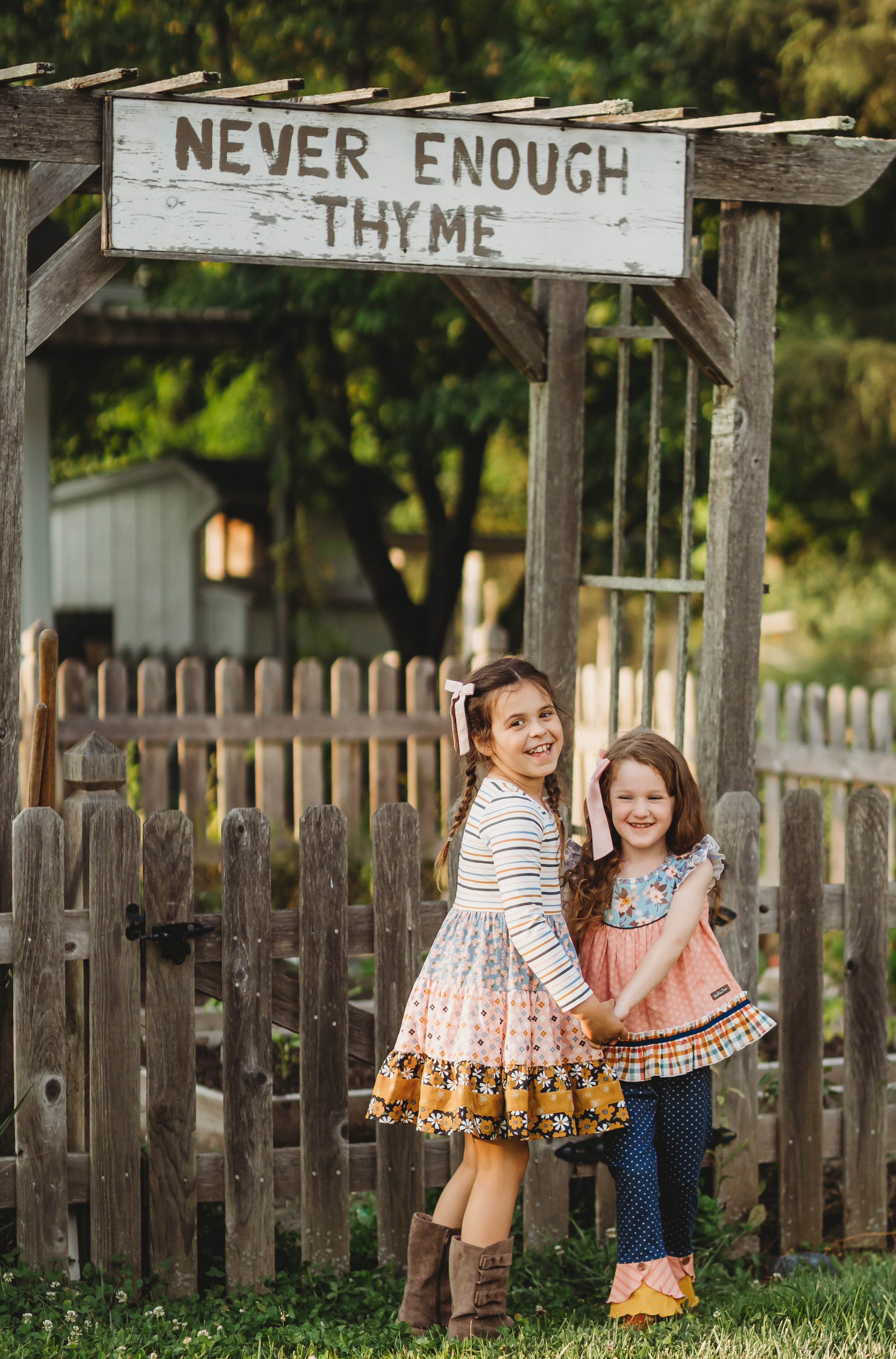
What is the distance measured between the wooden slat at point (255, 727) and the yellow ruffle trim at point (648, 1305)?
A: 5738 millimetres

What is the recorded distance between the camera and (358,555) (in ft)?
42.5

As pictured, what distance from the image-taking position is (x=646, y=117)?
3855 millimetres

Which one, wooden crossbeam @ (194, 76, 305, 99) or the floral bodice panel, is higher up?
wooden crossbeam @ (194, 76, 305, 99)

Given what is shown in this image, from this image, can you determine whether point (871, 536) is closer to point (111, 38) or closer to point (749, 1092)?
point (111, 38)

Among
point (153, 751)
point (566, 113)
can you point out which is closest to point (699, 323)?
point (566, 113)

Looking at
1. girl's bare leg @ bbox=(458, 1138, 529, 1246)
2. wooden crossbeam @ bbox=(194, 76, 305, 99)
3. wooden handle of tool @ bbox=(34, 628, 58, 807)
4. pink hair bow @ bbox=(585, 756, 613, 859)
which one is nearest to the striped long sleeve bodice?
pink hair bow @ bbox=(585, 756, 613, 859)

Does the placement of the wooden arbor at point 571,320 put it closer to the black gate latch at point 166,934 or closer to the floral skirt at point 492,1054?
the black gate latch at point 166,934

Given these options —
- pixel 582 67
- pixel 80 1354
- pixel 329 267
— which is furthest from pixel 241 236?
pixel 582 67

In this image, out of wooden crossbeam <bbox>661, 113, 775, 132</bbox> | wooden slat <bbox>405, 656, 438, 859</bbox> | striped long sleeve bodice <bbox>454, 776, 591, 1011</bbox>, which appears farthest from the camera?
wooden slat <bbox>405, 656, 438, 859</bbox>

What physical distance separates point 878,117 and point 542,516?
5436mm

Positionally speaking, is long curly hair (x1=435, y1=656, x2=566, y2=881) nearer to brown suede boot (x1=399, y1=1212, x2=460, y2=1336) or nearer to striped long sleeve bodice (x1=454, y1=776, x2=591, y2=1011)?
striped long sleeve bodice (x1=454, y1=776, x2=591, y2=1011)

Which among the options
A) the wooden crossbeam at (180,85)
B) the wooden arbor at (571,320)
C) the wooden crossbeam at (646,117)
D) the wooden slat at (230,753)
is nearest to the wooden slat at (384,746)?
the wooden slat at (230,753)

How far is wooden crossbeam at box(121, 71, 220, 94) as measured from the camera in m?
3.44

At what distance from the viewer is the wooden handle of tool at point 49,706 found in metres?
3.67
